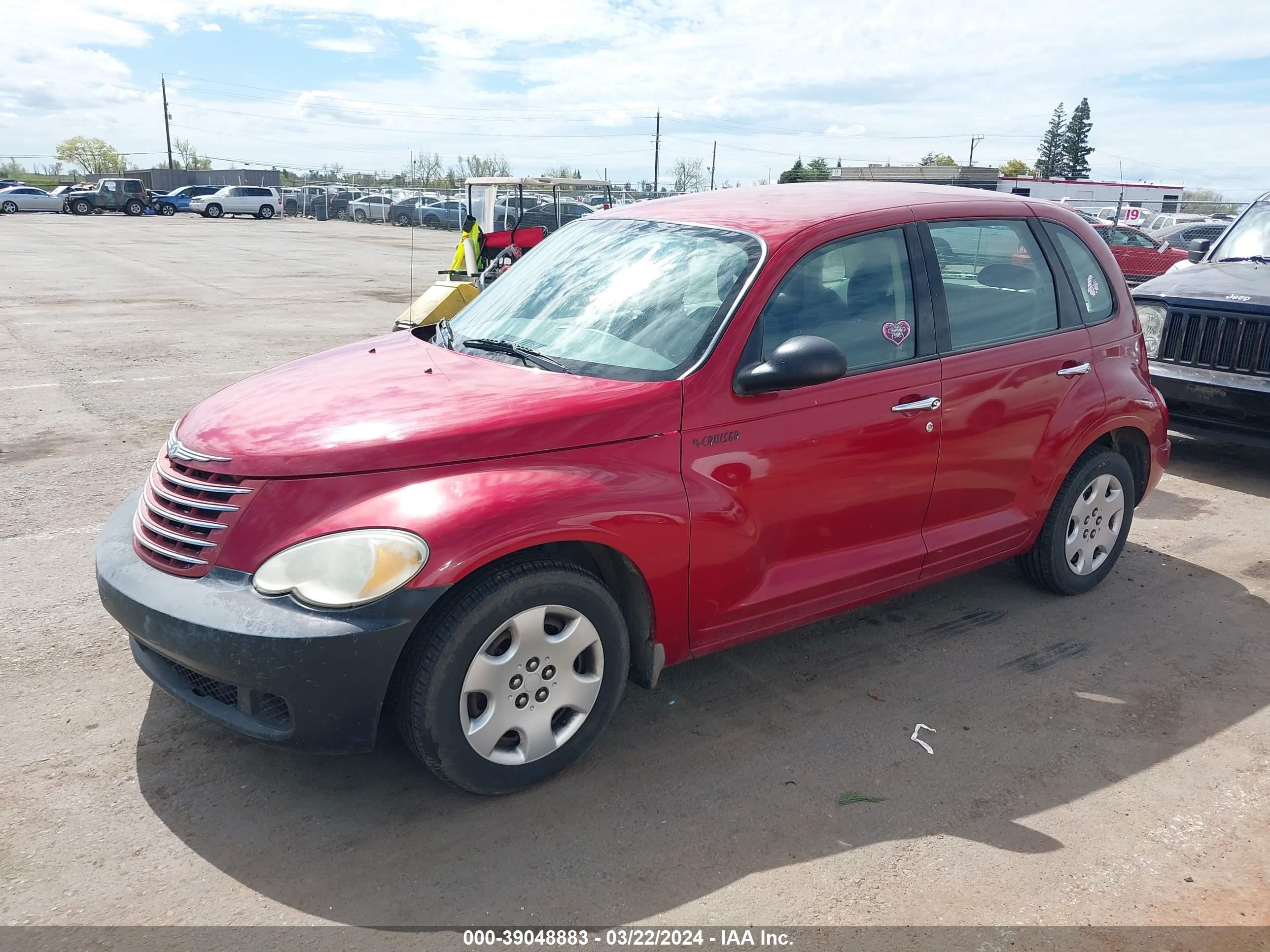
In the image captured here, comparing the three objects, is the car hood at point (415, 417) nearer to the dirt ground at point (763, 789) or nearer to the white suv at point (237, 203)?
the dirt ground at point (763, 789)

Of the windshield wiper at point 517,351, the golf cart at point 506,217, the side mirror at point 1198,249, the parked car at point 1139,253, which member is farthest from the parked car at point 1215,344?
the parked car at point 1139,253

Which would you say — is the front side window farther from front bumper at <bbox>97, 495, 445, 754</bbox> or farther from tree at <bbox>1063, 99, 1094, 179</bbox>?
tree at <bbox>1063, 99, 1094, 179</bbox>

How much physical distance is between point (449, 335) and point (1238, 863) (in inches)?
132

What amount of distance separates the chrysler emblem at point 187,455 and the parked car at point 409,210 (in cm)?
4436

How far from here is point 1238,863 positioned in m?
3.02

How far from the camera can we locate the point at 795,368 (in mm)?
3371

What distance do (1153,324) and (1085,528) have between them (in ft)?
10.5

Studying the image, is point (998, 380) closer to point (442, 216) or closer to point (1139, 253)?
point (1139, 253)

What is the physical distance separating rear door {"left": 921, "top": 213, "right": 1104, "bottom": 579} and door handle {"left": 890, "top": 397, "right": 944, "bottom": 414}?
6cm

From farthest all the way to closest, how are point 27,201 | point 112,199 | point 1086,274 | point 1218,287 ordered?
point 112,199
point 27,201
point 1218,287
point 1086,274

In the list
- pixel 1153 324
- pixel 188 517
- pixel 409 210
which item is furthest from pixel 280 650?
pixel 409 210

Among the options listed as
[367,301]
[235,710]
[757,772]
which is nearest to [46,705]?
[235,710]

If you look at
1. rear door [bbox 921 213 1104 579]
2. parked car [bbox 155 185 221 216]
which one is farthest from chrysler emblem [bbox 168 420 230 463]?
parked car [bbox 155 185 221 216]

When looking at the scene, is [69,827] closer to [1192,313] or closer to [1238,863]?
[1238,863]
